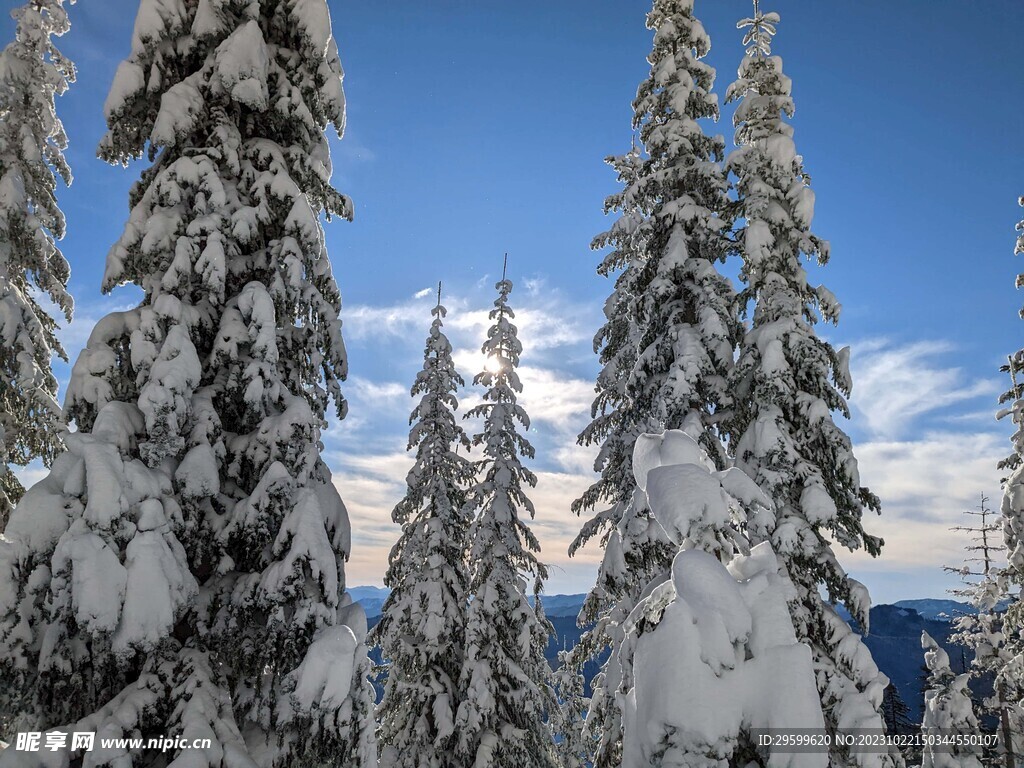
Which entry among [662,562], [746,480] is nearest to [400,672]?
[662,562]

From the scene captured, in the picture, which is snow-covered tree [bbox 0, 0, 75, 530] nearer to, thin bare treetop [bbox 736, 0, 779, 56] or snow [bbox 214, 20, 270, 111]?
Answer: snow [bbox 214, 20, 270, 111]

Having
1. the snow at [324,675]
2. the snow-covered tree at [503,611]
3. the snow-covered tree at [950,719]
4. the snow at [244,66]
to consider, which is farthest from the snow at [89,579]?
the snow-covered tree at [950,719]

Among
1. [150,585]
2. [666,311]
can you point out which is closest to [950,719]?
[666,311]

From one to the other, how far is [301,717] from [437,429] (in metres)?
14.6

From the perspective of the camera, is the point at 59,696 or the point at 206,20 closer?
the point at 59,696

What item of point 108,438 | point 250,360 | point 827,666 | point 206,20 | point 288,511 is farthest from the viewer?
point 827,666

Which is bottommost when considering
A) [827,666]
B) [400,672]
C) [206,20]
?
[400,672]

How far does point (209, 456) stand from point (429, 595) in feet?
40.1

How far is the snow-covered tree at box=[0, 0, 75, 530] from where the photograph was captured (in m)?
12.1

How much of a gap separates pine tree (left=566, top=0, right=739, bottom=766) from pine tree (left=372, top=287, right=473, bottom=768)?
4.36 metres

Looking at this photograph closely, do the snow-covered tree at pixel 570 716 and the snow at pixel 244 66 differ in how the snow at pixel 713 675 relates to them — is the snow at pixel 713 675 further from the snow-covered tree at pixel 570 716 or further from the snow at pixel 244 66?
the snow-covered tree at pixel 570 716

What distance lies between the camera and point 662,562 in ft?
36.1

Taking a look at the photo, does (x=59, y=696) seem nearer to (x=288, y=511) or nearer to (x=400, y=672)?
(x=288, y=511)

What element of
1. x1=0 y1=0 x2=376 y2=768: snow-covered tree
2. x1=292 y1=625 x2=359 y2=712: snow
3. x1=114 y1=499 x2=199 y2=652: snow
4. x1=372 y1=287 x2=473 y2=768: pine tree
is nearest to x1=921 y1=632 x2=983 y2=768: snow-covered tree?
x1=372 y1=287 x2=473 y2=768: pine tree
